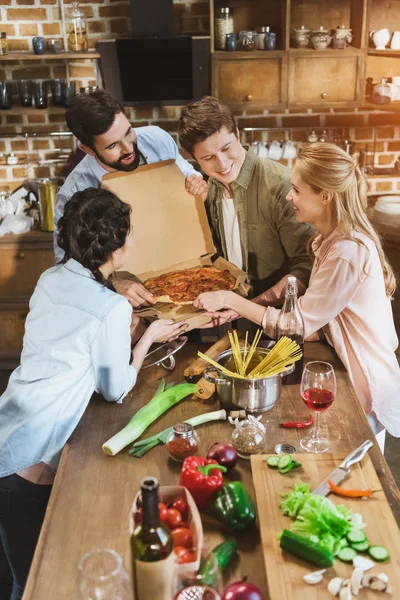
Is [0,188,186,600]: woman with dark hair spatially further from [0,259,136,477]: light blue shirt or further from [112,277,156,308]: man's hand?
[112,277,156,308]: man's hand

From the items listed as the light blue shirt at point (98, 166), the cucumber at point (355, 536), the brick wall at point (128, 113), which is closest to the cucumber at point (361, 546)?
the cucumber at point (355, 536)

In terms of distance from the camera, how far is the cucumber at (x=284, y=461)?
1.59 meters

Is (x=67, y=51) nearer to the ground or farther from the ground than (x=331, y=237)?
farther from the ground

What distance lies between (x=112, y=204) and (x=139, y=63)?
2347 millimetres

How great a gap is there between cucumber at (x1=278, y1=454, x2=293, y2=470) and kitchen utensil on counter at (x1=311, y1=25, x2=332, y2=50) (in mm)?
3205

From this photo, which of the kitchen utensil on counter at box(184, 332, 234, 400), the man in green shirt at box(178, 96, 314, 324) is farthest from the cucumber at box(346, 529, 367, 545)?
the man in green shirt at box(178, 96, 314, 324)

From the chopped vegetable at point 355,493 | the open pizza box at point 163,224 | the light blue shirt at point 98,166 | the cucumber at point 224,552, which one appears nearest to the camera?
the cucumber at point 224,552

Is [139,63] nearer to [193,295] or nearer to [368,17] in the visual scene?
[368,17]

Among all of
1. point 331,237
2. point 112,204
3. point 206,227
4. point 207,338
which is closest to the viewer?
point 112,204

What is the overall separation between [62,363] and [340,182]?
101cm

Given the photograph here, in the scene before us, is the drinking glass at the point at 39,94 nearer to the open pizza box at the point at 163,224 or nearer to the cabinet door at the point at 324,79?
the cabinet door at the point at 324,79

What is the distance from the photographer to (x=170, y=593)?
1.15 metres

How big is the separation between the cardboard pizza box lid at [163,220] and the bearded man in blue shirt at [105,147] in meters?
0.06

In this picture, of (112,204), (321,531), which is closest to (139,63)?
(112,204)
